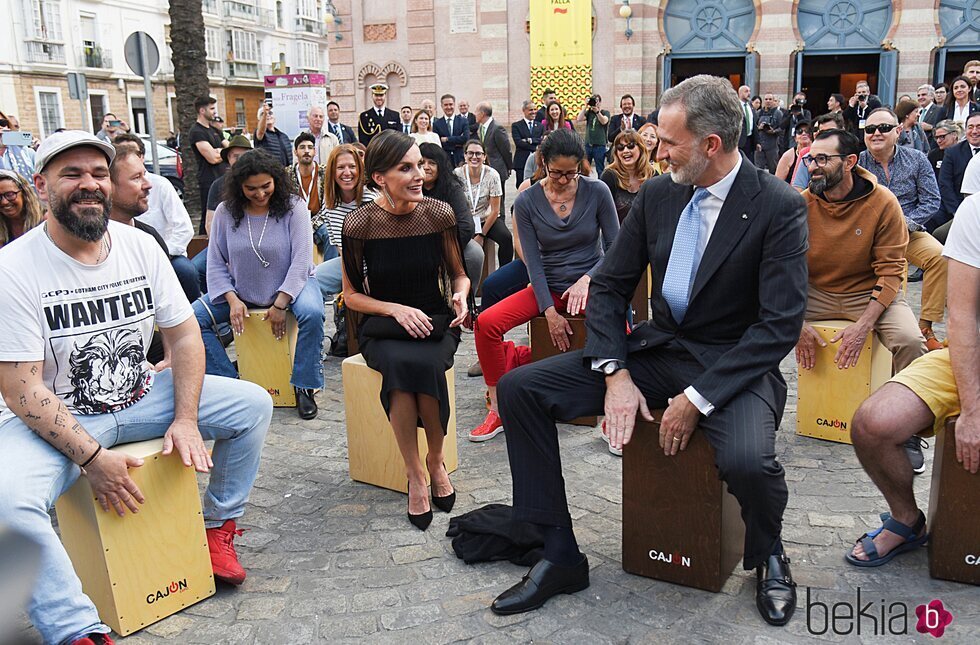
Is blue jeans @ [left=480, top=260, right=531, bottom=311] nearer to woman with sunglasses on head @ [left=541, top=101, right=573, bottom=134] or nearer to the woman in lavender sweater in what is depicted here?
the woman in lavender sweater

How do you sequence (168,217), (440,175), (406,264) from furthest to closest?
(168,217), (440,175), (406,264)

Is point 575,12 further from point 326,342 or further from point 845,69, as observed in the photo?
point 326,342

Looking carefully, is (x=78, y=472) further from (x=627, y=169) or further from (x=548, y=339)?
(x=627, y=169)

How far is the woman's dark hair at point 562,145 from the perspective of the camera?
503 centimetres

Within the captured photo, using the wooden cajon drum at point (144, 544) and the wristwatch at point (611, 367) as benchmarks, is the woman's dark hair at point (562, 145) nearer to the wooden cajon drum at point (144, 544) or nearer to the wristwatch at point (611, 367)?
Result: the wristwatch at point (611, 367)

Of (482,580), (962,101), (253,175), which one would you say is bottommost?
(482,580)

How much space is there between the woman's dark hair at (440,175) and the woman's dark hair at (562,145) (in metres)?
1.08

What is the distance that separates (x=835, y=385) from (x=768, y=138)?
1209 cm

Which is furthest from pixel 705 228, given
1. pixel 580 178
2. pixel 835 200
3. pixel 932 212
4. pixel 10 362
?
pixel 932 212

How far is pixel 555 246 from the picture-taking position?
5.24 meters

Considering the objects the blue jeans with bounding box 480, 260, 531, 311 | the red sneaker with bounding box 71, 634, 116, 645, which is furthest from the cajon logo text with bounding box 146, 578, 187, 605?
the blue jeans with bounding box 480, 260, 531, 311

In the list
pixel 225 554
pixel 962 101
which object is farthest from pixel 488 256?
pixel 962 101

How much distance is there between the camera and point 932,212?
6.52m

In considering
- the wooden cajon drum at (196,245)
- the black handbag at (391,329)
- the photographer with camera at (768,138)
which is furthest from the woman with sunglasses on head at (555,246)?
the photographer with camera at (768,138)
